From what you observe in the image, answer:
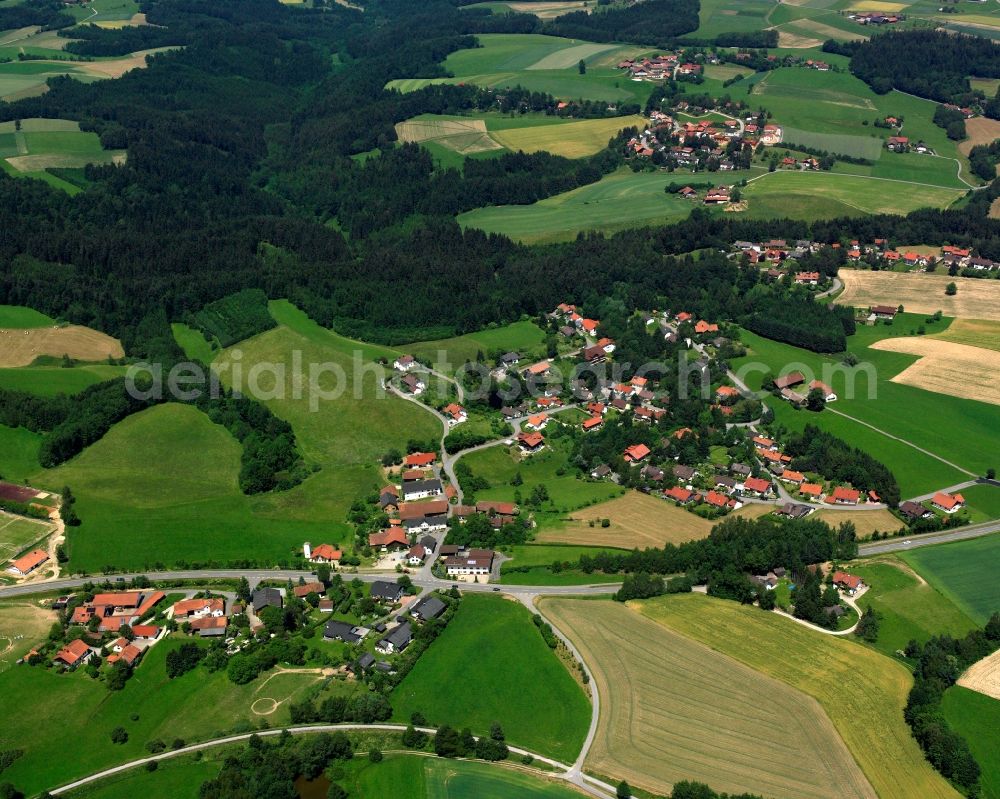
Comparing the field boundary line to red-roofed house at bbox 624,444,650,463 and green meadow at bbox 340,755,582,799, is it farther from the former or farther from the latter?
green meadow at bbox 340,755,582,799

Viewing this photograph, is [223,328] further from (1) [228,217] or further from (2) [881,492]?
(2) [881,492]

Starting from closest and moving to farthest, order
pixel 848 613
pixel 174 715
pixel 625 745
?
pixel 625 745 < pixel 174 715 < pixel 848 613

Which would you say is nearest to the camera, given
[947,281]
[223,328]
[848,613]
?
[848,613]

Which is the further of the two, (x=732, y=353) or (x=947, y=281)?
(x=947, y=281)

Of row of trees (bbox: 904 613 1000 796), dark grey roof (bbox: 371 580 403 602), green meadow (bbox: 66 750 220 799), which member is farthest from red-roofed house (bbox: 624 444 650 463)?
green meadow (bbox: 66 750 220 799)

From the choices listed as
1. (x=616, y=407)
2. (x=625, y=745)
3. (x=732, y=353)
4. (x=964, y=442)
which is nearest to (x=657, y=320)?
(x=732, y=353)

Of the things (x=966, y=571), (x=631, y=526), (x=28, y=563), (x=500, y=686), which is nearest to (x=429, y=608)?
(x=500, y=686)
